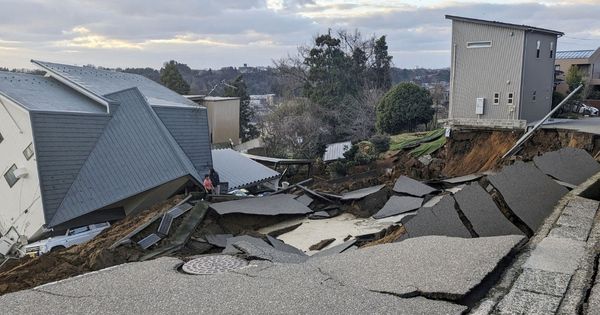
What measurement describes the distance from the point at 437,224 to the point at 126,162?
12.7 m

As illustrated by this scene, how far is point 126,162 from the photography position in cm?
1683

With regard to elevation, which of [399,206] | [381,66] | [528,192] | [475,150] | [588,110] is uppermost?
[381,66]

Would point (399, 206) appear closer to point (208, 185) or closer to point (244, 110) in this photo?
point (208, 185)

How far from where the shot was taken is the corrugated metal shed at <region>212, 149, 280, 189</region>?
20.3m

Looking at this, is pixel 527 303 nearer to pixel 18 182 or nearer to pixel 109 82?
pixel 18 182

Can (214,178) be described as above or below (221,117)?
below

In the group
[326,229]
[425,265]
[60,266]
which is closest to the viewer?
[425,265]

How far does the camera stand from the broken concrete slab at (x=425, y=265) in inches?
186

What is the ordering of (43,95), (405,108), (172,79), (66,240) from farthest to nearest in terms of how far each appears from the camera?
(172,79), (405,108), (43,95), (66,240)

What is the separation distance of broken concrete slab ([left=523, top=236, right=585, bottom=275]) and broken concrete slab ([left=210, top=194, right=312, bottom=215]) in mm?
8159

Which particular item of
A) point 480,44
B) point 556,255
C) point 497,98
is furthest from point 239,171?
point 556,255

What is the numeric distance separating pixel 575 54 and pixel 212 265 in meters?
52.5

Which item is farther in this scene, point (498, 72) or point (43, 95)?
point (498, 72)

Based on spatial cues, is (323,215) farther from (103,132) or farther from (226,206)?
(103,132)
